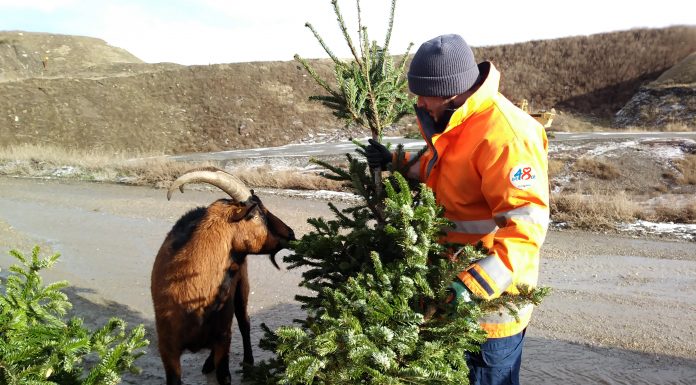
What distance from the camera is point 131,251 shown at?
9617 millimetres

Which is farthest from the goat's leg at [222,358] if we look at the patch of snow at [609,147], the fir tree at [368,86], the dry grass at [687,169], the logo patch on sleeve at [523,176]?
the patch of snow at [609,147]

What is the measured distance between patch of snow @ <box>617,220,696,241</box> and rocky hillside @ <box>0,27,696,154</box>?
89.0ft

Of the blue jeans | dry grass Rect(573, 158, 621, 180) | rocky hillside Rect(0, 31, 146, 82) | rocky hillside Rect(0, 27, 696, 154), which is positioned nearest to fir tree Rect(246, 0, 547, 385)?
the blue jeans

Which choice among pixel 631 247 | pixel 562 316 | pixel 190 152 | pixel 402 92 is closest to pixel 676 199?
pixel 631 247

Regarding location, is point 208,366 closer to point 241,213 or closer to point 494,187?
point 241,213

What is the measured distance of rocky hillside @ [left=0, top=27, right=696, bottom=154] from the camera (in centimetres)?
3678

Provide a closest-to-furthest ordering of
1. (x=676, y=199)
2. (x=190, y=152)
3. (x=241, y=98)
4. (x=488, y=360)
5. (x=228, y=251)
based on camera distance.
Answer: (x=488, y=360)
(x=228, y=251)
(x=676, y=199)
(x=190, y=152)
(x=241, y=98)

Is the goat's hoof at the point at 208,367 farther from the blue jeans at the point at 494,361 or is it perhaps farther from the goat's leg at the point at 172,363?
the blue jeans at the point at 494,361

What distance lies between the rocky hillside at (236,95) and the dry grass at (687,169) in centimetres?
2334

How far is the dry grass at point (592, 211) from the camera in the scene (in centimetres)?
1130

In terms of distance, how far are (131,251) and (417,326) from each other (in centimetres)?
862

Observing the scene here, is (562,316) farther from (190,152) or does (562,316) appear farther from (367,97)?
(190,152)

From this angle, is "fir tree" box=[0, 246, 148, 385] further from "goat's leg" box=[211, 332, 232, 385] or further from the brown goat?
"goat's leg" box=[211, 332, 232, 385]

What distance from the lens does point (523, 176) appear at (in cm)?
231
